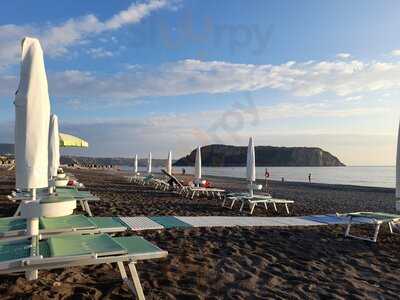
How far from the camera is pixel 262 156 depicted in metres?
140

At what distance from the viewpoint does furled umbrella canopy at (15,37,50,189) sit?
141 inches

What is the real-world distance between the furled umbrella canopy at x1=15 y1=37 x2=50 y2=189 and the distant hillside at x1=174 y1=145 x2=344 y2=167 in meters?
123

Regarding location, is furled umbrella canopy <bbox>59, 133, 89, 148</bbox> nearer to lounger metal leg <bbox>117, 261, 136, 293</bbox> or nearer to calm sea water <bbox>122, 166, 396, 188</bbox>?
lounger metal leg <bbox>117, 261, 136, 293</bbox>

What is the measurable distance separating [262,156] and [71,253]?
13899cm

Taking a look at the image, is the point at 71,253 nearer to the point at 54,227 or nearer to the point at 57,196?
the point at 54,227

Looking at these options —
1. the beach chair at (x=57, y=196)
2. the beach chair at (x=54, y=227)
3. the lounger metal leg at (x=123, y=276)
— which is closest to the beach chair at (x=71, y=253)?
the lounger metal leg at (x=123, y=276)

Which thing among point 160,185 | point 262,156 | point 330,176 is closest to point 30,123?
point 160,185

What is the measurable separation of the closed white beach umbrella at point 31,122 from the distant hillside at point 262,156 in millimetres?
122618

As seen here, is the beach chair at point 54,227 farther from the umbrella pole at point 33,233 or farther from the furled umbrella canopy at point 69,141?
the furled umbrella canopy at point 69,141

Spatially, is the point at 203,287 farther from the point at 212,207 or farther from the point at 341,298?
the point at 212,207

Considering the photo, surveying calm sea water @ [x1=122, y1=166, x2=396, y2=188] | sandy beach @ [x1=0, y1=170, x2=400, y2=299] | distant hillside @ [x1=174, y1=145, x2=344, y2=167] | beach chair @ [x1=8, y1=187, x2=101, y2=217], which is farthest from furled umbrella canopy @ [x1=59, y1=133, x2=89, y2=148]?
distant hillside @ [x1=174, y1=145, x2=344, y2=167]

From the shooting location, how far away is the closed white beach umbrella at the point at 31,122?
359cm

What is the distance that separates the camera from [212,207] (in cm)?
1139

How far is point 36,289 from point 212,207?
25.4 feet
